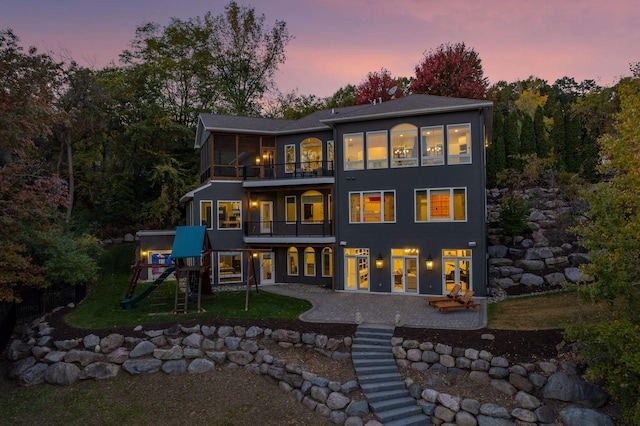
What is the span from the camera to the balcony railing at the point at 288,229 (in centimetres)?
1994

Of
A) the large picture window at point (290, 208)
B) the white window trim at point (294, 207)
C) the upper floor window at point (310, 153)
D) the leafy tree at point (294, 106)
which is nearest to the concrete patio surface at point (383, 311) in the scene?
the white window trim at point (294, 207)

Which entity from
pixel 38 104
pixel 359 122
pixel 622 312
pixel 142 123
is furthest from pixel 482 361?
pixel 142 123

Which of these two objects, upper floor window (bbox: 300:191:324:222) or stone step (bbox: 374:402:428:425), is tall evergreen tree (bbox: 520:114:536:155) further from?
stone step (bbox: 374:402:428:425)

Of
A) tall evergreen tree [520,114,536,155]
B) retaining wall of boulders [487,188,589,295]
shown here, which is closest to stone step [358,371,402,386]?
retaining wall of boulders [487,188,589,295]

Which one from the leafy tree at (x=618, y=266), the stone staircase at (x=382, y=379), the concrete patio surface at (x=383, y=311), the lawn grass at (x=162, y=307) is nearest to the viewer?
the leafy tree at (x=618, y=266)

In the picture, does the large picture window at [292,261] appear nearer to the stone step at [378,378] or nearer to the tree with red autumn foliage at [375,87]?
the stone step at [378,378]

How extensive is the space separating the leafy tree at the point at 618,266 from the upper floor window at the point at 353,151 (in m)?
Result: 10.8

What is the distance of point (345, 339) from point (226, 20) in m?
32.4

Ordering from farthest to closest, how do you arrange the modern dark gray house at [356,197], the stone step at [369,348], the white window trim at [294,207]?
the white window trim at [294,207]
the modern dark gray house at [356,197]
the stone step at [369,348]

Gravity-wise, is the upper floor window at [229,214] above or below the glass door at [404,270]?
above

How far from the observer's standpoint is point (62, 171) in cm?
2769

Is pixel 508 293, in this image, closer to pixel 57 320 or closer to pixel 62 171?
pixel 57 320

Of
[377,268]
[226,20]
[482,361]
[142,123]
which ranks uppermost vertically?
[226,20]

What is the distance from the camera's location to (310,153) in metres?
21.5
